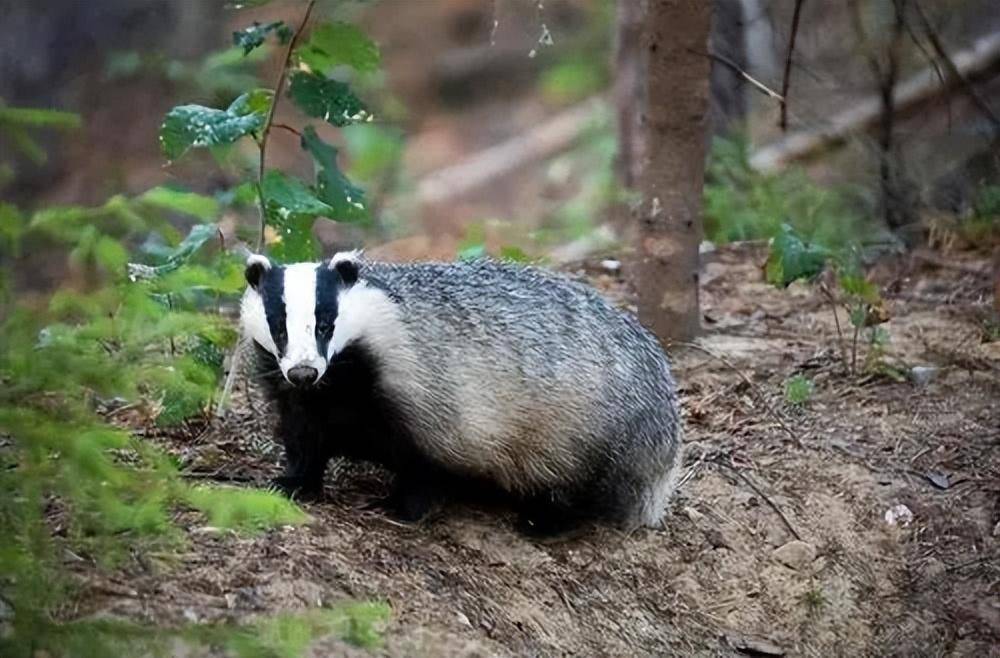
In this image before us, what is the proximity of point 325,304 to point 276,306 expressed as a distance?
0.15m

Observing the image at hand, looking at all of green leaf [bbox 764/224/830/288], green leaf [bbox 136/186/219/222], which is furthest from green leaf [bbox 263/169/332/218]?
green leaf [bbox 764/224/830/288]

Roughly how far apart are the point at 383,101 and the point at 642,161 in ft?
20.8

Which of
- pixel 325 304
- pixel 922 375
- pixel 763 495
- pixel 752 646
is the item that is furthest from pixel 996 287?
pixel 325 304

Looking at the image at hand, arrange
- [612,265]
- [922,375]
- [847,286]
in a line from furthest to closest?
1. [612,265]
2. [922,375]
3. [847,286]

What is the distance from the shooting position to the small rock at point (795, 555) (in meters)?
5.67

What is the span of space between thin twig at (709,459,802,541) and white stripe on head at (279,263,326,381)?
2047mm

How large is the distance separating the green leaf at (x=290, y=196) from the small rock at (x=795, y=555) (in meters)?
2.04

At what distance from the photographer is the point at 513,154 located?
53.3 ft

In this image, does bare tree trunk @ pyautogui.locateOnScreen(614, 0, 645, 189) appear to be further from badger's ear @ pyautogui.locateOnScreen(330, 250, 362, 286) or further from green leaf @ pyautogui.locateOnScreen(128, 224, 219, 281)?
badger's ear @ pyautogui.locateOnScreen(330, 250, 362, 286)

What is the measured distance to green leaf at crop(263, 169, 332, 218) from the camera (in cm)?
570

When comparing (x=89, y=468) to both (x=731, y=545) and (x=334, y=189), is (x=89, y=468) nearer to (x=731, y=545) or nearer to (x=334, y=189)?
(x=334, y=189)

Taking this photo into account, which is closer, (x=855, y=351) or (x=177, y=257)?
(x=177, y=257)

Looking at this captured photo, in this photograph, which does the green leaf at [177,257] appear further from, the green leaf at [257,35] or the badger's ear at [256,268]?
the green leaf at [257,35]

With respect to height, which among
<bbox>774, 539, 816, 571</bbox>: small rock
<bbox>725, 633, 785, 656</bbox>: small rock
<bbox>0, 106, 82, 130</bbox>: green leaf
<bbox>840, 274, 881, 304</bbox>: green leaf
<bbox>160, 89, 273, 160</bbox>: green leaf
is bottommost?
<bbox>725, 633, 785, 656</bbox>: small rock
